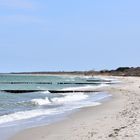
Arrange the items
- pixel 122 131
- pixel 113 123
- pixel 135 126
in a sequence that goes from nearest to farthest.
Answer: pixel 122 131 → pixel 135 126 → pixel 113 123

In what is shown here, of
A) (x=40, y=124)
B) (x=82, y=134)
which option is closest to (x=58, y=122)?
(x=40, y=124)

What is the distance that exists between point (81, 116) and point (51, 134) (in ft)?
21.0

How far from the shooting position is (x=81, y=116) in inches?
819

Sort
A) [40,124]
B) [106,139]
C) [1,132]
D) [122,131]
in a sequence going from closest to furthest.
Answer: [106,139]
[122,131]
[1,132]
[40,124]

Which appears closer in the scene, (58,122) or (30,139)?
(30,139)

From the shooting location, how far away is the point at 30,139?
13.6 meters

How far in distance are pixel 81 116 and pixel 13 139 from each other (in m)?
7.53

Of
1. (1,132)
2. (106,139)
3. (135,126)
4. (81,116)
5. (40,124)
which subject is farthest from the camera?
(81,116)

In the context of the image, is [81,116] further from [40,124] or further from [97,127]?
[97,127]

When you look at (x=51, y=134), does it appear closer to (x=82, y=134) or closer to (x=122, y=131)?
(x=82, y=134)

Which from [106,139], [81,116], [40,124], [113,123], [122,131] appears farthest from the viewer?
[81,116]

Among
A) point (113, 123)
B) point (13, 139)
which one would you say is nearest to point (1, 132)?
point (13, 139)

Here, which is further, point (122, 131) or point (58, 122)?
point (58, 122)

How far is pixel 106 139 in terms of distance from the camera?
40.0ft
